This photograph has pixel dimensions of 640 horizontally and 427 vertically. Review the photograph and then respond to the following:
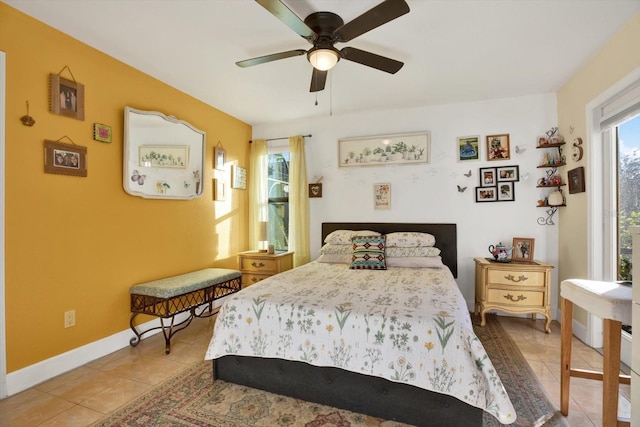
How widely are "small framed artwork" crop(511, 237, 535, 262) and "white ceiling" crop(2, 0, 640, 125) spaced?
1.64 metres

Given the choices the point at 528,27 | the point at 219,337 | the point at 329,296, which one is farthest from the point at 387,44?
the point at 219,337

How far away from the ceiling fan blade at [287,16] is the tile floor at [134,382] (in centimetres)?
248

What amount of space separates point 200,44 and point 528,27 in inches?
96.9

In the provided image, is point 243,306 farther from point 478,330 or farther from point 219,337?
Result: point 478,330

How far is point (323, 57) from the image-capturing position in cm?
198

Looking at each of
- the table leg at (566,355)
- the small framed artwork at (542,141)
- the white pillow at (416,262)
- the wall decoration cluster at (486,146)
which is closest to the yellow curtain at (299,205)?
the white pillow at (416,262)

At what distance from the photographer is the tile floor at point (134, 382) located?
1.74m

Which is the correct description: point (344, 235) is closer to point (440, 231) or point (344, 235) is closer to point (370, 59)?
point (440, 231)

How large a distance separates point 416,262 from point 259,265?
1.93 meters

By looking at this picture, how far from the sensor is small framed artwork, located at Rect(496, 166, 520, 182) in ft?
11.1

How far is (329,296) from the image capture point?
79.4 inches

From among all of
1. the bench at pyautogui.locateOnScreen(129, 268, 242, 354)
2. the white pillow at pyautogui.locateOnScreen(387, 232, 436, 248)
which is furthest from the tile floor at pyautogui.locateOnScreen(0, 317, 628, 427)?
the white pillow at pyautogui.locateOnScreen(387, 232, 436, 248)

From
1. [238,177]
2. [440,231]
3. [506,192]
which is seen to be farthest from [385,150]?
[238,177]

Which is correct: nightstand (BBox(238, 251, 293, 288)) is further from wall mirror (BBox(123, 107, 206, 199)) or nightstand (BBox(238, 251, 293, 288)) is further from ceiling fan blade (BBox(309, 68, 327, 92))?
ceiling fan blade (BBox(309, 68, 327, 92))
